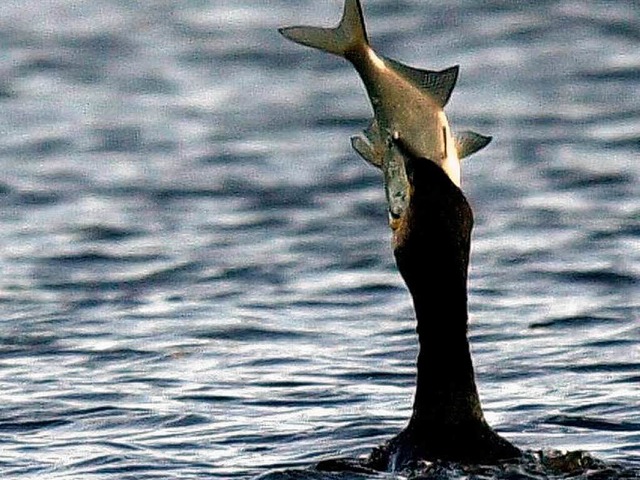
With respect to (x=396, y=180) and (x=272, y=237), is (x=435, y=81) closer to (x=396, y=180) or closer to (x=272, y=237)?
A: (x=396, y=180)

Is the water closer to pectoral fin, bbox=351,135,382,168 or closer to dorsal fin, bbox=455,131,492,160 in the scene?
pectoral fin, bbox=351,135,382,168

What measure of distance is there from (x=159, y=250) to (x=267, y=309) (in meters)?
Result: 1.76

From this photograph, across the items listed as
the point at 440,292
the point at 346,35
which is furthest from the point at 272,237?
the point at 346,35

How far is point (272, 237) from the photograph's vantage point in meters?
14.4

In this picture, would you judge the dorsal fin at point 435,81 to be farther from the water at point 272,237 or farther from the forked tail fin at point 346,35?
the water at point 272,237

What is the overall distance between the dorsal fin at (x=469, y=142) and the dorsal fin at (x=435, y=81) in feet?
0.51

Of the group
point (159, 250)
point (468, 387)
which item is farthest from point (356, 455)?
point (159, 250)

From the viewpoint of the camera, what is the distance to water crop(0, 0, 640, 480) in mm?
10000

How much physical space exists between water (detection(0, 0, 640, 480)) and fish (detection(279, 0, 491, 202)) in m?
1.27

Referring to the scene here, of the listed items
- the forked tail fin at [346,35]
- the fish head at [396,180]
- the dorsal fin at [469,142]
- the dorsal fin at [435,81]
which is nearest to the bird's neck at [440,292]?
the fish head at [396,180]

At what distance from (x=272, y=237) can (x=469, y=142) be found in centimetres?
629

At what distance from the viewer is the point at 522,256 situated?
13.5 m

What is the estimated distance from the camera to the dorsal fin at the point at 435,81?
8055 mm

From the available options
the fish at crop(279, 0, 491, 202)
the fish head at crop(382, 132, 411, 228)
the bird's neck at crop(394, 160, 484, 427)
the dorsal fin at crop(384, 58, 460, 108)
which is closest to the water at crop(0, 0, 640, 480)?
the bird's neck at crop(394, 160, 484, 427)
